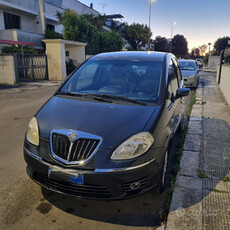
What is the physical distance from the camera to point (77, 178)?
7.15 ft

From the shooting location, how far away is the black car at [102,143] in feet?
7.16

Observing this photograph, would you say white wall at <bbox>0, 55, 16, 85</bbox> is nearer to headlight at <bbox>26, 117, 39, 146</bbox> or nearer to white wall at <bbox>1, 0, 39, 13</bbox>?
white wall at <bbox>1, 0, 39, 13</bbox>

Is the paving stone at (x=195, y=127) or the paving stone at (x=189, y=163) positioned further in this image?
the paving stone at (x=195, y=127)

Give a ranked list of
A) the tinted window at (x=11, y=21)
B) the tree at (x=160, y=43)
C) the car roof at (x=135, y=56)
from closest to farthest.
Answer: the car roof at (x=135, y=56), the tinted window at (x=11, y=21), the tree at (x=160, y=43)

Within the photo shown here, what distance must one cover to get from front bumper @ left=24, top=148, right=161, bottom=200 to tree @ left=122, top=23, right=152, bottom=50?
2011 inches


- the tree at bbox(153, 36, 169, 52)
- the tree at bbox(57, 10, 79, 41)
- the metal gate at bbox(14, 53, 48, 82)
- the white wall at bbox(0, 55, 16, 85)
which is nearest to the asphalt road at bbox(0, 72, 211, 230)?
the white wall at bbox(0, 55, 16, 85)

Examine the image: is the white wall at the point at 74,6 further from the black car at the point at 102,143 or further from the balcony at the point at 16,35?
the black car at the point at 102,143

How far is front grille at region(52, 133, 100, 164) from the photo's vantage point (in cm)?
221

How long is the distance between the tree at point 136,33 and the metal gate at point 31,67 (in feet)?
126

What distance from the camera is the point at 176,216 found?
2.41m

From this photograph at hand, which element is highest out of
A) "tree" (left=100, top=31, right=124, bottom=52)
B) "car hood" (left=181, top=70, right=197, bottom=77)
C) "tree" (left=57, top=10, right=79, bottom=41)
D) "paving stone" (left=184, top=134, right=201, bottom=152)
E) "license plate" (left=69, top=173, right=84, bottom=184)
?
"tree" (left=57, top=10, right=79, bottom=41)

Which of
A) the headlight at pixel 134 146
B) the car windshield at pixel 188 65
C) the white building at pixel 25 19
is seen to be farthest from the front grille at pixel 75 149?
the white building at pixel 25 19

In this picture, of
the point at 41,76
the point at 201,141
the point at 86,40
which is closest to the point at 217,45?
the point at 86,40

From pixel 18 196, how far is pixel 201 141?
11.0 feet
